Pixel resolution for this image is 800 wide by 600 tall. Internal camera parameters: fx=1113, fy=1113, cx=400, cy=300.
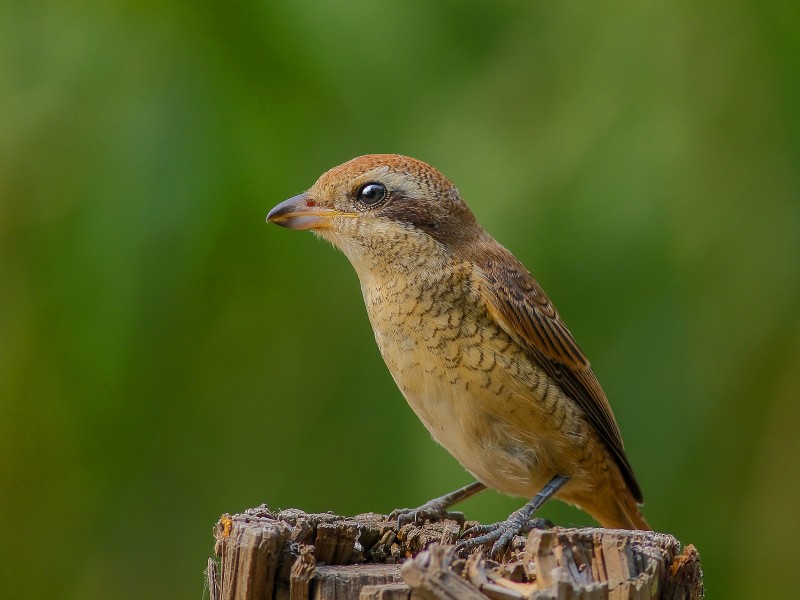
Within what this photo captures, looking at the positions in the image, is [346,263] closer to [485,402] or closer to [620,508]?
[485,402]

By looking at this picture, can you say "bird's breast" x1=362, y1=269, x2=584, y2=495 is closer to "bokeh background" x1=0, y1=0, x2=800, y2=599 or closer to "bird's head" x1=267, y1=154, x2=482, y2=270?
"bird's head" x1=267, y1=154, x2=482, y2=270

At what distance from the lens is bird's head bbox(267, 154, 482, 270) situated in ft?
13.2

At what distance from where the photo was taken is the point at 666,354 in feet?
14.4

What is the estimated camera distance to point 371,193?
13.3 ft

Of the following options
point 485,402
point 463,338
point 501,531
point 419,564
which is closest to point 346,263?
point 463,338

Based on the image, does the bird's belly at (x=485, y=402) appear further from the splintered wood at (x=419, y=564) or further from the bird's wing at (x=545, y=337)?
the splintered wood at (x=419, y=564)

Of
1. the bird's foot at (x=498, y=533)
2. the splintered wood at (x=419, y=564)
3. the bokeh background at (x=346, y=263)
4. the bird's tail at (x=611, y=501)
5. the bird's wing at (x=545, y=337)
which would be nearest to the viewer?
the splintered wood at (x=419, y=564)

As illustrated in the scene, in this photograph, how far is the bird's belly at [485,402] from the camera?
12.6 feet

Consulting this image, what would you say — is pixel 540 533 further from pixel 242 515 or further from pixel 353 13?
pixel 353 13

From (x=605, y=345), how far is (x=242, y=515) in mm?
1855

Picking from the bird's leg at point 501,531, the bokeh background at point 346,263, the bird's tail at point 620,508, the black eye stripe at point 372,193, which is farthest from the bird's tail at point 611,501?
the black eye stripe at point 372,193

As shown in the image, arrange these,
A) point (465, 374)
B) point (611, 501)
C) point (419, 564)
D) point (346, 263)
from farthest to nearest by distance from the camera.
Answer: point (346, 263), point (611, 501), point (465, 374), point (419, 564)

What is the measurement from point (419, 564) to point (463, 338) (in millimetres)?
1641

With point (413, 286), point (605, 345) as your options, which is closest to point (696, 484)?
point (605, 345)
